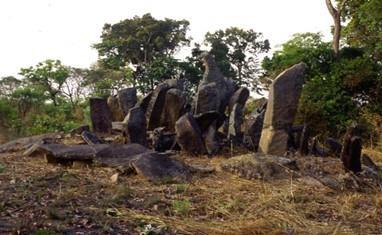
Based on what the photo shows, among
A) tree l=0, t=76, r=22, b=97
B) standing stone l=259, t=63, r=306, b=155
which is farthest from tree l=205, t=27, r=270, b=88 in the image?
standing stone l=259, t=63, r=306, b=155

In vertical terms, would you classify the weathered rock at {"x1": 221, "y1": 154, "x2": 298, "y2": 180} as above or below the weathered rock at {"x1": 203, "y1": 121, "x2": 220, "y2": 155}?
below

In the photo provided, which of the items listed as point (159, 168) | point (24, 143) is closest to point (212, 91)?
point (159, 168)

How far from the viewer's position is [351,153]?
655 cm

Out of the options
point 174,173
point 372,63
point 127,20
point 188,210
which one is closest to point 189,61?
point 127,20

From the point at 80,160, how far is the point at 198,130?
196 centimetres

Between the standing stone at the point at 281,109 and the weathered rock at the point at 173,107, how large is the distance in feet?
6.36

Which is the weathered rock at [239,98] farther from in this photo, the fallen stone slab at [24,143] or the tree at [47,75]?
the tree at [47,75]

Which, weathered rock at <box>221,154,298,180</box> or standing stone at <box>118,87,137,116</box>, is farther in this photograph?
standing stone at <box>118,87,137,116</box>

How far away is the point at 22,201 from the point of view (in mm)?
4805

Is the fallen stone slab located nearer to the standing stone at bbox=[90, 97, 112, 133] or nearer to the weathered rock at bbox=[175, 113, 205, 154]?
the standing stone at bbox=[90, 97, 112, 133]

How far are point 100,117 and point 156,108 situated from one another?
56.7 inches

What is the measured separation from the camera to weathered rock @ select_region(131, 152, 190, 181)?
20.5 feet

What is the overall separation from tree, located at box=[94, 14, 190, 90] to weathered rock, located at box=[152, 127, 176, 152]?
19930 millimetres

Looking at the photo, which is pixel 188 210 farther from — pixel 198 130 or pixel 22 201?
pixel 198 130
